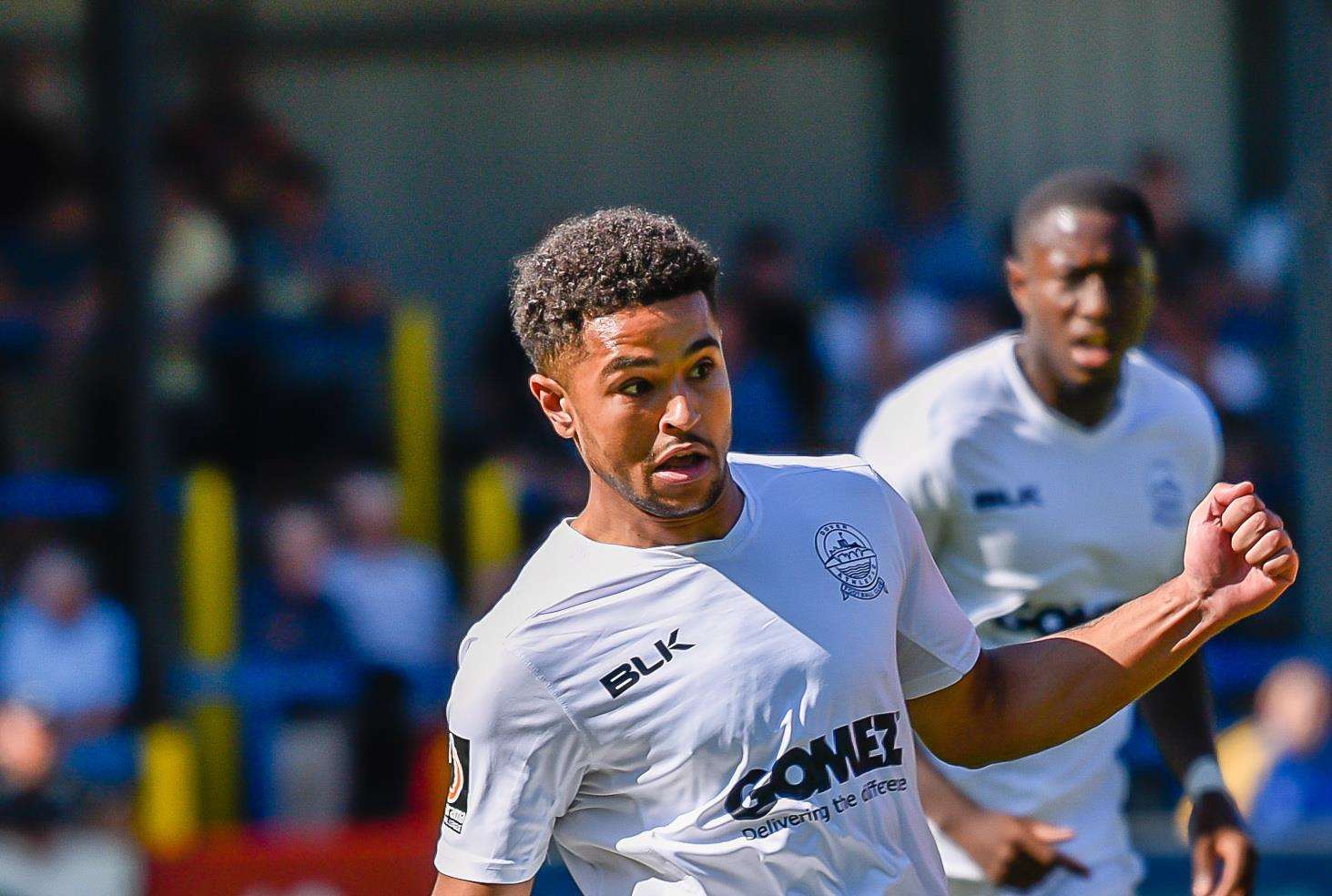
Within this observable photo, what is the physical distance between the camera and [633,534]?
2.72 m

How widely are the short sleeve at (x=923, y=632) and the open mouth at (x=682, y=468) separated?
35 centimetres

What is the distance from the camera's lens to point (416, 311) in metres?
9.40

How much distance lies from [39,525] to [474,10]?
3906 millimetres

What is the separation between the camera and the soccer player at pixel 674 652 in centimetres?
260

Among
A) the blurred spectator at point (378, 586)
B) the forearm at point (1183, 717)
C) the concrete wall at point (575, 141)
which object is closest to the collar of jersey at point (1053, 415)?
the forearm at point (1183, 717)

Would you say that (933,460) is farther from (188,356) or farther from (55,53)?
(55,53)

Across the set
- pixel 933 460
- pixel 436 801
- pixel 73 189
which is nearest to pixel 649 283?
pixel 933 460

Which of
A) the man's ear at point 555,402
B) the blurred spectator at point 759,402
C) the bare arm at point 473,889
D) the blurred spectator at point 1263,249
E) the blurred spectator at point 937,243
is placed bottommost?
the blurred spectator at point 759,402

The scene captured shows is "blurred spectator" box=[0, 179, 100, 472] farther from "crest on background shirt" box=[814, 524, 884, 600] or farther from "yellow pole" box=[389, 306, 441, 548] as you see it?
"crest on background shirt" box=[814, 524, 884, 600]

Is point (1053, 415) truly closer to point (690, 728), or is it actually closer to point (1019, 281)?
point (1019, 281)

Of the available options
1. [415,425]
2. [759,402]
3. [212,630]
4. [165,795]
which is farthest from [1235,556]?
[415,425]

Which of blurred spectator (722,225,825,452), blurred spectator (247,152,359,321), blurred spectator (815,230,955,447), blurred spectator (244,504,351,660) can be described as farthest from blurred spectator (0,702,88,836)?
blurred spectator (815,230,955,447)

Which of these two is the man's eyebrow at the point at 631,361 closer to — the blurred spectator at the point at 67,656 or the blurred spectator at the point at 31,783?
the blurred spectator at the point at 31,783

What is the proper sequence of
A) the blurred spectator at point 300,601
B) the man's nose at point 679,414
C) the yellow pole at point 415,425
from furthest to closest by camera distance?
the yellow pole at point 415,425 → the blurred spectator at point 300,601 → the man's nose at point 679,414
